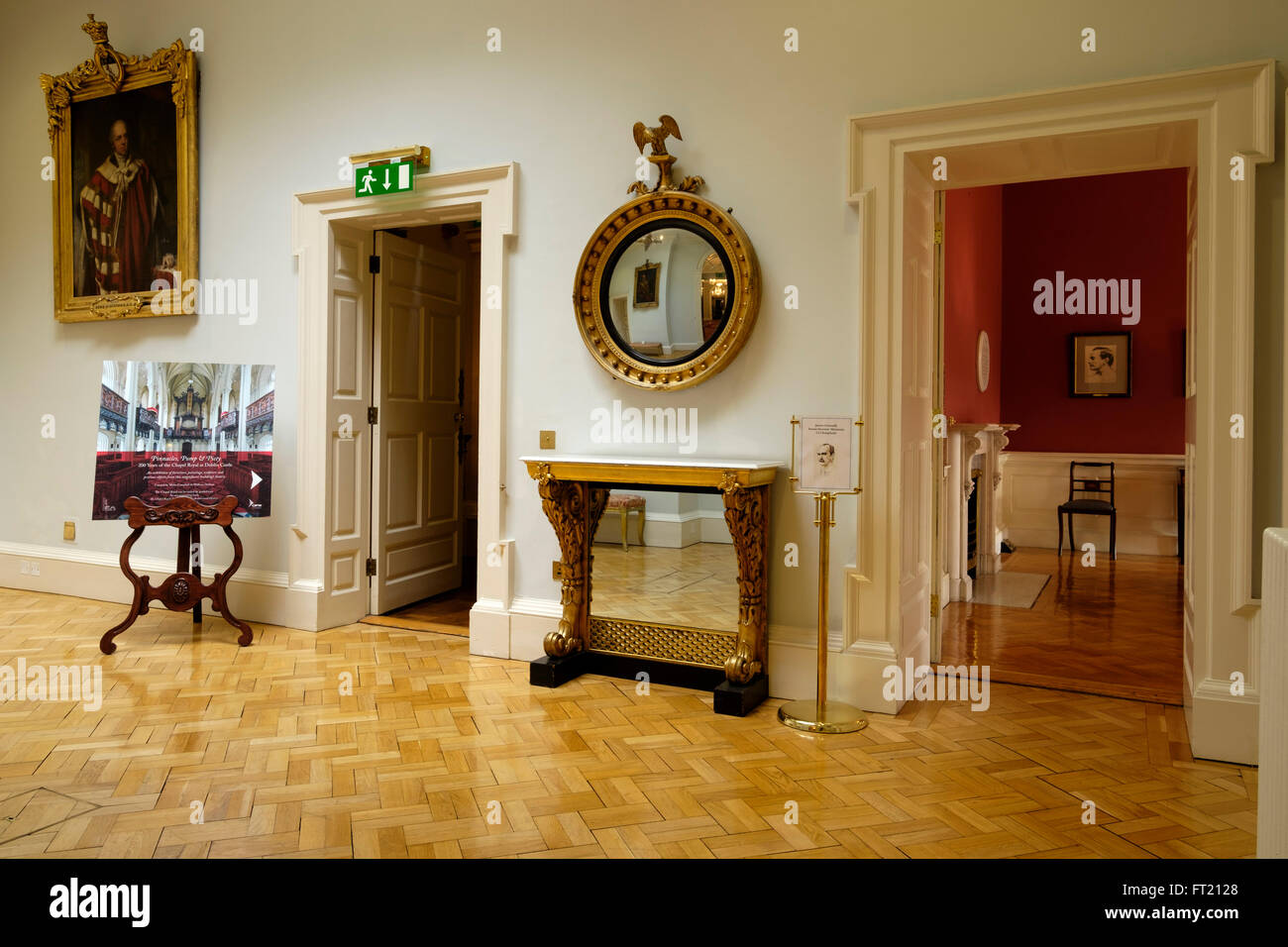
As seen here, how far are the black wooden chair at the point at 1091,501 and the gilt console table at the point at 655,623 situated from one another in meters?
5.96

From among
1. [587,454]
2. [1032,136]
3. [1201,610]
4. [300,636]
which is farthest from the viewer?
[300,636]

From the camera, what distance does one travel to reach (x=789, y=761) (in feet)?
10.8

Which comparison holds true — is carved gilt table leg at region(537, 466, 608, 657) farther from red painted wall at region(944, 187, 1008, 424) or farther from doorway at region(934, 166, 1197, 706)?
doorway at region(934, 166, 1197, 706)

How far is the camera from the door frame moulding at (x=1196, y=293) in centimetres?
332

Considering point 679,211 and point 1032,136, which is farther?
point 679,211

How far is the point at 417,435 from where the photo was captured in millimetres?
6191

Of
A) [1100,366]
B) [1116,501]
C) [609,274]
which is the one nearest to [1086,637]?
[609,274]

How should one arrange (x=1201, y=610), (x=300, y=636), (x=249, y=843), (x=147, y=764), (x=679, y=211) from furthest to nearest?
1. (x=300, y=636)
2. (x=679, y=211)
3. (x=1201, y=610)
4. (x=147, y=764)
5. (x=249, y=843)

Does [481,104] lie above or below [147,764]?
above

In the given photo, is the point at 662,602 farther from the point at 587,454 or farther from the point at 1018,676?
the point at 1018,676

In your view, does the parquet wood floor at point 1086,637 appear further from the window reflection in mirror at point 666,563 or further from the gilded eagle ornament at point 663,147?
the gilded eagle ornament at point 663,147

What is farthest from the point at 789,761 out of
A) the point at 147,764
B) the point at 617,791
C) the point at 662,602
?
the point at 147,764

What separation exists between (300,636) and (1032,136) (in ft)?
15.2

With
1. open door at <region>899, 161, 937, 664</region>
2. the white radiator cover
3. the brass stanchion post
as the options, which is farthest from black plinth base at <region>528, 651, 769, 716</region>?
the white radiator cover
